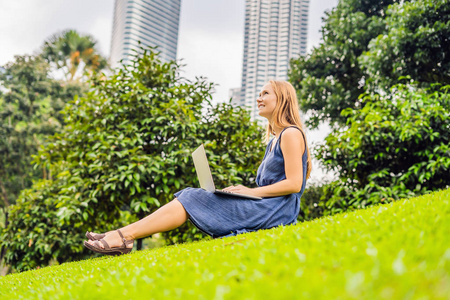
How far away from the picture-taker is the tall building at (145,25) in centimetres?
11769

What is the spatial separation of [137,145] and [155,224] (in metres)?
2.87

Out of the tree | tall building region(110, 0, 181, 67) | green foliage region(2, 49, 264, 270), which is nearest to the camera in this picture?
green foliage region(2, 49, 264, 270)

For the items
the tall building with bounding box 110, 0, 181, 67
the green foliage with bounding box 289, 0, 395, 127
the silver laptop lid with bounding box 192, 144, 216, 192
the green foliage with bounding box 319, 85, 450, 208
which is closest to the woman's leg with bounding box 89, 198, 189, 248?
the silver laptop lid with bounding box 192, 144, 216, 192

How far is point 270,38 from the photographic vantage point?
92.6 m

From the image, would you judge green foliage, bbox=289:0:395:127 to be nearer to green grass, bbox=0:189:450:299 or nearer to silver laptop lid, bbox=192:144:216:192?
silver laptop lid, bbox=192:144:216:192

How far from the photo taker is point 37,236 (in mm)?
7484

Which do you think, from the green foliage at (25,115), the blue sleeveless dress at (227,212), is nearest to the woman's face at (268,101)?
the blue sleeveless dress at (227,212)

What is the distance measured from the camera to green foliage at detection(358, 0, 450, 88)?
8.77 metres

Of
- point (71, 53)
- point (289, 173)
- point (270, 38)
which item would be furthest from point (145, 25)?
point (289, 173)

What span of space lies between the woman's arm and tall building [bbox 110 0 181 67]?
113 m

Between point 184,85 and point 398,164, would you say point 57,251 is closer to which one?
point 184,85

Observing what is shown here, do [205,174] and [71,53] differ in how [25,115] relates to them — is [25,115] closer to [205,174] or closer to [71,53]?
[71,53]

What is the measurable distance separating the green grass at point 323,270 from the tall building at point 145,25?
11455 centimetres

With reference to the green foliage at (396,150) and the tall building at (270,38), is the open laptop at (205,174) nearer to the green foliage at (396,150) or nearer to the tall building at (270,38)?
the green foliage at (396,150)
